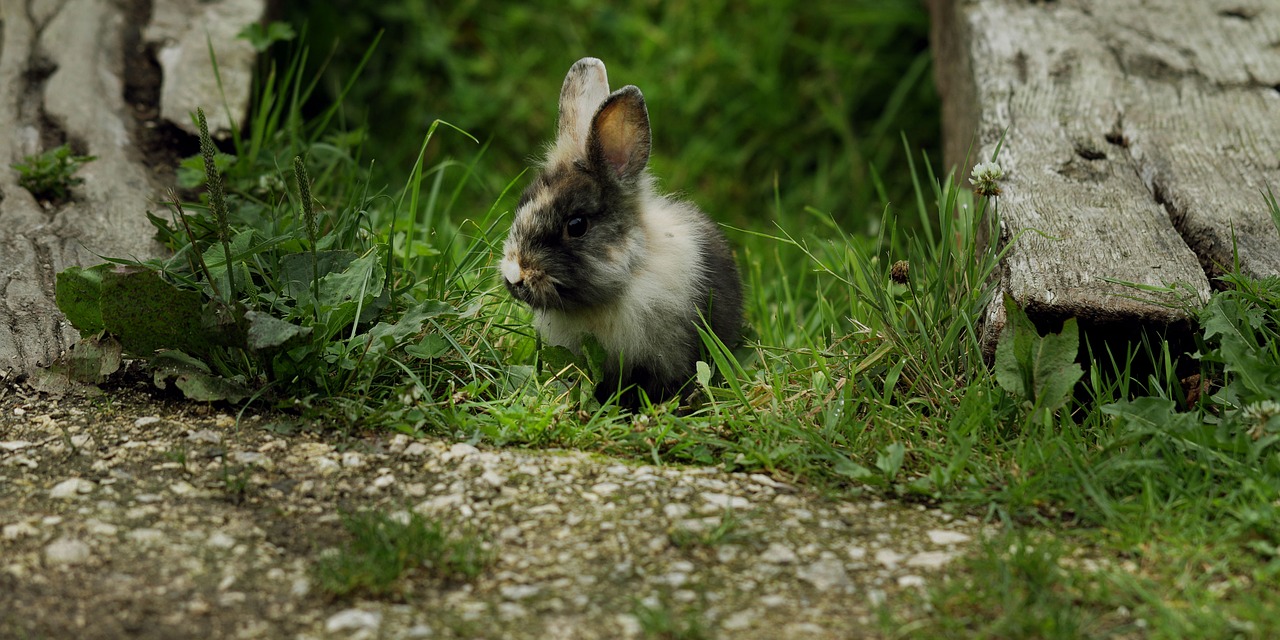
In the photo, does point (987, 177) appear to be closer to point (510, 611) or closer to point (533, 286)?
point (533, 286)

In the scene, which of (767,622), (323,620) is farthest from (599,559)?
(323,620)

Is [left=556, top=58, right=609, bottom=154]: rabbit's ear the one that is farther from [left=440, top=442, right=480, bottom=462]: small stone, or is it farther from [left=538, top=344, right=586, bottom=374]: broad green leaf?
[left=440, top=442, right=480, bottom=462]: small stone

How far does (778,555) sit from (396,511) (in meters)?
0.96

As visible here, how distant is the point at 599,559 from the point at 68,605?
1.16m

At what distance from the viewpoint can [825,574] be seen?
281cm

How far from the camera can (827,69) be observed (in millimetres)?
7414

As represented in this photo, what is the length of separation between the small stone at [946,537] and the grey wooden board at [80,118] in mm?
2693

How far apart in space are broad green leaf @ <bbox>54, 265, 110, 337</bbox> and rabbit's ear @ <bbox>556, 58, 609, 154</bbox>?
1.50 meters

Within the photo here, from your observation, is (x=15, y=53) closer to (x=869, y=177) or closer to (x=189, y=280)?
(x=189, y=280)

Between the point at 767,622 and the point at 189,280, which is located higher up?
the point at 189,280

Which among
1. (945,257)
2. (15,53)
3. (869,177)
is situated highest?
(15,53)

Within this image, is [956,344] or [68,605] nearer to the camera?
[68,605]

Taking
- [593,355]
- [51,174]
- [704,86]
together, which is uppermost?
[51,174]

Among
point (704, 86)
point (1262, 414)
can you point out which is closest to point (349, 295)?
point (1262, 414)
